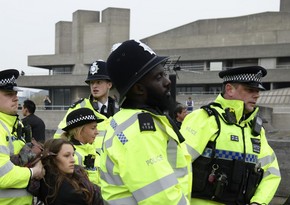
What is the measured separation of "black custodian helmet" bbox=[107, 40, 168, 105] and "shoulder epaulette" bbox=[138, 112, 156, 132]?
0.58 feet

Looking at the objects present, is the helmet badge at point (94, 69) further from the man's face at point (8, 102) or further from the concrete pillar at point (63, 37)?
the concrete pillar at point (63, 37)

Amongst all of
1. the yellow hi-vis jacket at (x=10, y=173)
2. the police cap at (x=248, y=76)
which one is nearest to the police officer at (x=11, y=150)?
the yellow hi-vis jacket at (x=10, y=173)

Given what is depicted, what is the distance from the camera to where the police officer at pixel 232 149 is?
3271 millimetres

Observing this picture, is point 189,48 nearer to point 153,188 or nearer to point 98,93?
point 98,93

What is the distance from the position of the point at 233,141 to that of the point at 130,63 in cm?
159

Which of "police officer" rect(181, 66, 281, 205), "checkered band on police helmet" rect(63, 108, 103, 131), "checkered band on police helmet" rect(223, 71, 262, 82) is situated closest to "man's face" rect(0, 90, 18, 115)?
"checkered band on police helmet" rect(63, 108, 103, 131)

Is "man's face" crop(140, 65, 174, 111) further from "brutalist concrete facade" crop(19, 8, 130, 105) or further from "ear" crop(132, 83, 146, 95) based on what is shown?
"brutalist concrete facade" crop(19, 8, 130, 105)

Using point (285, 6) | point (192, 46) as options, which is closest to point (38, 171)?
point (192, 46)

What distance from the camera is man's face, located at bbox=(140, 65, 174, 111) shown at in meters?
2.02

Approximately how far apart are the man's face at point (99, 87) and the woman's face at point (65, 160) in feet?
5.48

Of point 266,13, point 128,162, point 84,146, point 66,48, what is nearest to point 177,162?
point 128,162

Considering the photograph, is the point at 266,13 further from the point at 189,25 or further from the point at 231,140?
the point at 231,140

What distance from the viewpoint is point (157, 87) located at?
6.64 ft

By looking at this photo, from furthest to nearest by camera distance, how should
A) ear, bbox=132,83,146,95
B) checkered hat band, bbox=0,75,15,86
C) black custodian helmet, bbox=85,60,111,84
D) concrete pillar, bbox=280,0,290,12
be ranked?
concrete pillar, bbox=280,0,290,12, black custodian helmet, bbox=85,60,111,84, checkered hat band, bbox=0,75,15,86, ear, bbox=132,83,146,95
